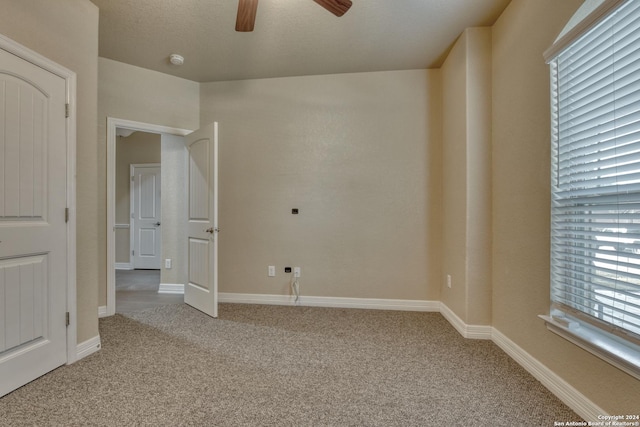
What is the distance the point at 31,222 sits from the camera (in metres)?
1.84

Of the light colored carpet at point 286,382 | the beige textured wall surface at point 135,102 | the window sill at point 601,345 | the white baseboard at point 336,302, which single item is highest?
the beige textured wall surface at point 135,102

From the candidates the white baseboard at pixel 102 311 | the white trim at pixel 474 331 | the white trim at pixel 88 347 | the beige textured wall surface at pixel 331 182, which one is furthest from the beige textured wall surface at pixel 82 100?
the white trim at pixel 474 331

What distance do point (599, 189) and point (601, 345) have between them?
78cm

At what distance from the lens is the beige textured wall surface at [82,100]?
6.47 feet

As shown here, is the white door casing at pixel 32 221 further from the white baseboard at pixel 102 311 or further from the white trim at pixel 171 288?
the white trim at pixel 171 288

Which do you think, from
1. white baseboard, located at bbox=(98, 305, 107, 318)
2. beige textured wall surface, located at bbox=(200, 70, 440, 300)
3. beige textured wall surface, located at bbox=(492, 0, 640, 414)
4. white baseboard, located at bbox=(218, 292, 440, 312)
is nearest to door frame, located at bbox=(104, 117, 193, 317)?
white baseboard, located at bbox=(98, 305, 107, 318)

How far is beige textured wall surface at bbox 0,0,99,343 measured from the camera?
6.47ft

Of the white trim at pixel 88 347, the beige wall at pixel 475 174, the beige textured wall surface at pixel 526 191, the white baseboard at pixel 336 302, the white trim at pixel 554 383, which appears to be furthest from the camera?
the white baseboard at pixel 336 302

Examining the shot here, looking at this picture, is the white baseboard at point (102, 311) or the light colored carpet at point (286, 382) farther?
the white baseboard at point (102, 311)

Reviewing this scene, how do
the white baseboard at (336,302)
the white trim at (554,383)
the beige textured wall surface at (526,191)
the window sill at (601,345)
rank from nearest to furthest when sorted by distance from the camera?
the window sill at (601,345) → the white trim at (554,383) → the beige textured wall surface at (526,191) → the white baseboard at (336,302)

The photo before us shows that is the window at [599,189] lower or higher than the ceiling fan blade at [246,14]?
lower

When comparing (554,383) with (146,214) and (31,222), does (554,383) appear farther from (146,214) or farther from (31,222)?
(146,214)

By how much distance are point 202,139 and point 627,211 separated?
3398mm

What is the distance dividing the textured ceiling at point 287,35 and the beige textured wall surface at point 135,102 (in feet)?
0.43
